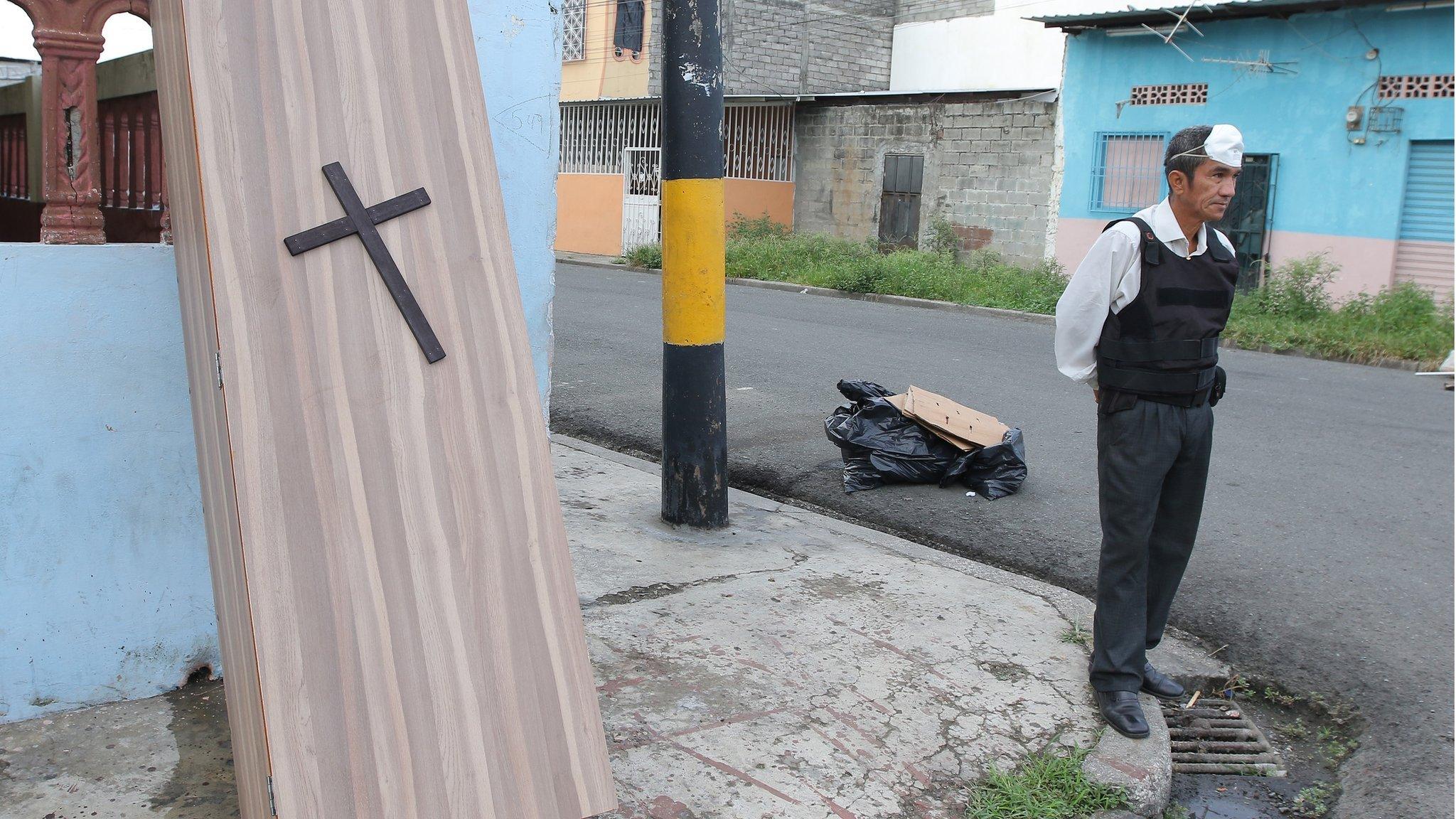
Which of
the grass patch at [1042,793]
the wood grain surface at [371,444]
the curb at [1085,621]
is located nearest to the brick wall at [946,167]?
the curb at [1085,621]

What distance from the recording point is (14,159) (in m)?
5.86

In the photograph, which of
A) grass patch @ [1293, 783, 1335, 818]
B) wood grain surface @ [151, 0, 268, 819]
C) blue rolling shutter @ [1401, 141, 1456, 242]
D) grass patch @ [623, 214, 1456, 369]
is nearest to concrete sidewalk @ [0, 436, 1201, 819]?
grass patch @ [1293, 783, 1335, 818]

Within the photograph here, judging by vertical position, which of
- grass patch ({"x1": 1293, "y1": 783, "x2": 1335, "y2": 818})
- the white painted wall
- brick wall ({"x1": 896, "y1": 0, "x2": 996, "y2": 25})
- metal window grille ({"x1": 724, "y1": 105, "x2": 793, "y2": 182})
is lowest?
grass patch ({"x1": 1293, "y1": 783, "x2": 1335, "y2": 818})

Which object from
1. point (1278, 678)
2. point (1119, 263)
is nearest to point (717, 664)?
point (1119, 263)

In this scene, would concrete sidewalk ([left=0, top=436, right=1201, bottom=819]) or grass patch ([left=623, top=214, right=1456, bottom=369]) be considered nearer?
concrete sidewalk ([left=0, top=436, right=1201, bottom=819])

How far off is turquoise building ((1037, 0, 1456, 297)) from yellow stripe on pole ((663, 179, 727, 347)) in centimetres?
1138

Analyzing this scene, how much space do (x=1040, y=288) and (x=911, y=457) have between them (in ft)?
33.3

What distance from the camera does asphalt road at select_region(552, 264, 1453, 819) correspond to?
393 cm

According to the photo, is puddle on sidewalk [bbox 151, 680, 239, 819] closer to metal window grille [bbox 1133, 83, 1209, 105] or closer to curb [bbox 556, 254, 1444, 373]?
curb [bbox 556, 254, 1444, 373]

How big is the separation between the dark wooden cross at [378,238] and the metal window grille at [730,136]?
18586 millimetres

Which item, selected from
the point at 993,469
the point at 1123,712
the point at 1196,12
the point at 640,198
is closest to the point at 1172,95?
the point at 1196,12

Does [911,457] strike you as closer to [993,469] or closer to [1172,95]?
[993,469]

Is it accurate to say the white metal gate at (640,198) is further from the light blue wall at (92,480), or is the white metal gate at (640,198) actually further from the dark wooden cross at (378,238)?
the dark wooden cross at (378,238)

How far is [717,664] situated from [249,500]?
5.80 feet
